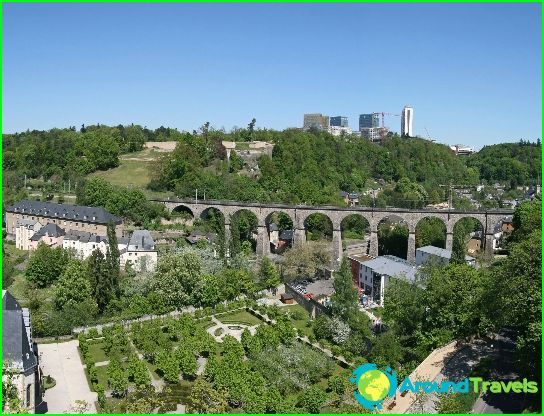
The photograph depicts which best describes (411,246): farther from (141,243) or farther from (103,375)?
(103,375)

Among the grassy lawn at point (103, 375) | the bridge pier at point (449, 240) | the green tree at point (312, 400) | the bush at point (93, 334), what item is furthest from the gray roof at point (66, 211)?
the green tree at point (312, 400)

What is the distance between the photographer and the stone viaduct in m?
60.6

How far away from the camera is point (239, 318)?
41.5 m

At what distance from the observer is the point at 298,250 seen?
54094mm

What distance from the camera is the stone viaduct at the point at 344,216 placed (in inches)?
2387

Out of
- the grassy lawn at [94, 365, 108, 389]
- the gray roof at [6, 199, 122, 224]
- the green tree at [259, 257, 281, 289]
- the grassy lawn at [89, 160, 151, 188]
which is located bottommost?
the grassy lawn at [94, 365, 108, 389]

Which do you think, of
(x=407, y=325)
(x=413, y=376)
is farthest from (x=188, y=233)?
(x=413, y=376)

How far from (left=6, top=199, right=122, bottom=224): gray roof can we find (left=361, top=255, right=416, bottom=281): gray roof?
2551cm

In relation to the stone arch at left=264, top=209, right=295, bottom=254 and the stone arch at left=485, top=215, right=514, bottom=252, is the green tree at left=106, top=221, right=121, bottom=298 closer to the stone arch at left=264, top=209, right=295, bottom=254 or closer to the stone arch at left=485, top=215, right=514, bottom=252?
the stone arch at left=264, top=209, right=295, bottom=254

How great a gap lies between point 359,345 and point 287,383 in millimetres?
7114

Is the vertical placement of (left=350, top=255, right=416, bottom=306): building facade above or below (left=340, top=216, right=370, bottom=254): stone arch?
below

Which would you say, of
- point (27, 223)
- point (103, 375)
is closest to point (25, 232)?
point (27, 223)

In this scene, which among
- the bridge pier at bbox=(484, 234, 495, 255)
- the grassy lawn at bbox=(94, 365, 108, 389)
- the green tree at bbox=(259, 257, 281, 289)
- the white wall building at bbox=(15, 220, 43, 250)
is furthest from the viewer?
the white wall building at bbox=(15, 220, 43, 250)

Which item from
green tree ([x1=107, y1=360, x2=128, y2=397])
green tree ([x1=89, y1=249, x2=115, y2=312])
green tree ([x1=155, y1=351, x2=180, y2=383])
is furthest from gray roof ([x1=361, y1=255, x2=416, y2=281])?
green tree ([x1=107, y1=360, x2=128, y2=397])
